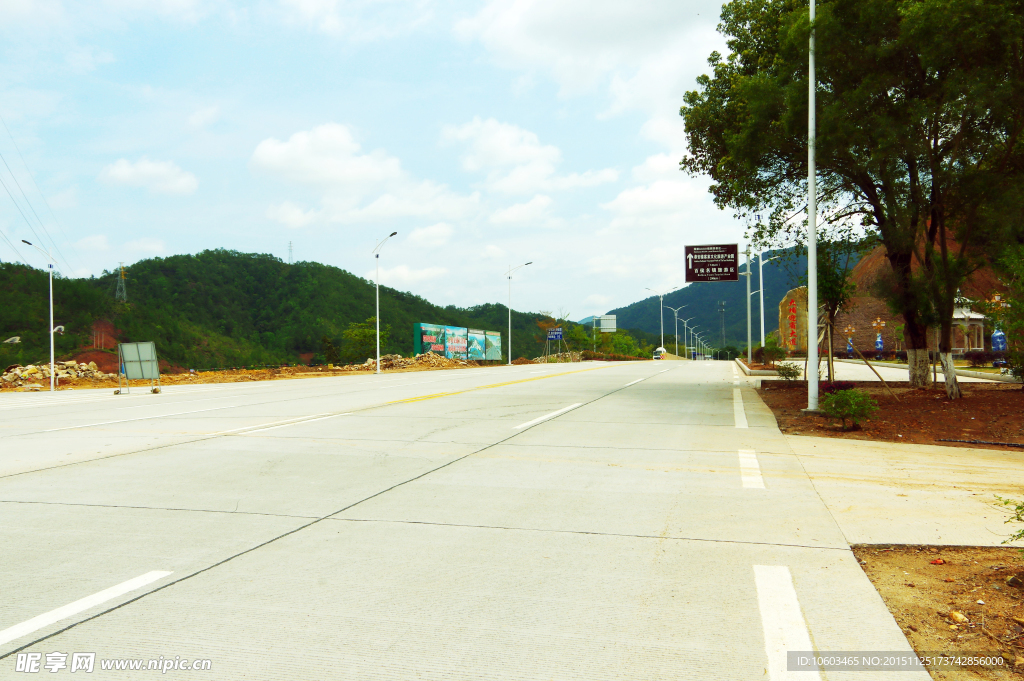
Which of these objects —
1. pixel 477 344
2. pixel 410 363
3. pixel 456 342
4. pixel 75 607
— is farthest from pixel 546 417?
pixel 477 344

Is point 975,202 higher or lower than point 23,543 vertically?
higher

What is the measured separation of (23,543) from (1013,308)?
54.1 feet

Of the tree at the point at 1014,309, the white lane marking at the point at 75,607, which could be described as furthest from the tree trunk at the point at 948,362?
the white lane marking at the point at 75,607

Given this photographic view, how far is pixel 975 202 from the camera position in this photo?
14422mm

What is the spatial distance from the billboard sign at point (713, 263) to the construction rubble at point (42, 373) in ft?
110

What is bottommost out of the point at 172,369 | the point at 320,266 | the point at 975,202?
the point at 172,369

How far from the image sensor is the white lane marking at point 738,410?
42.7 feet

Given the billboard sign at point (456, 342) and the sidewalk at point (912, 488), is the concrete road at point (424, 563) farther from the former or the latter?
the billboard sign at point (456, 342)

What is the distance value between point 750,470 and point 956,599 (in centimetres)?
415

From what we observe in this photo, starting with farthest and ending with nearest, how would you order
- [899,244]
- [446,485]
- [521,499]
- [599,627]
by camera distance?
[899,244] < [446,485] < [521,499] < [599,627]

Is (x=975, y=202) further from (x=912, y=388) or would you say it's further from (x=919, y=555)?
(x=919, y=555)

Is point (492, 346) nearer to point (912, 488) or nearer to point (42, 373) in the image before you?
point (42, 373)

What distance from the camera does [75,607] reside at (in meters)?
3.74

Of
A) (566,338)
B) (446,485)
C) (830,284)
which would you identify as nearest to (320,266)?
(566,338)
